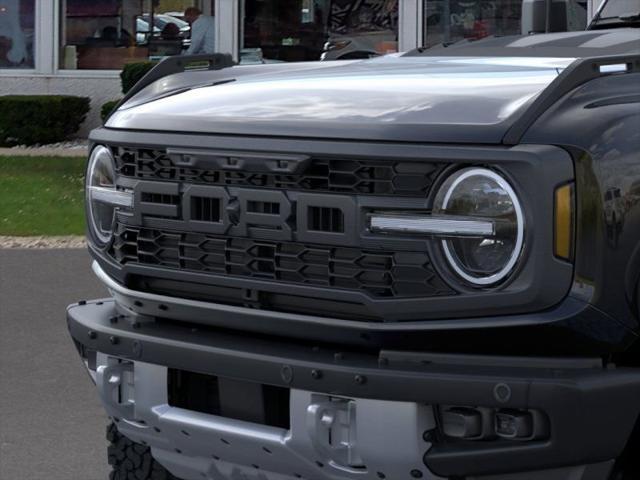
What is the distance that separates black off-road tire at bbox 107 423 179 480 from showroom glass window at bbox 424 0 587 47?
14896 millimetres

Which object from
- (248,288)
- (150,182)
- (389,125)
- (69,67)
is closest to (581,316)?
(389,125)

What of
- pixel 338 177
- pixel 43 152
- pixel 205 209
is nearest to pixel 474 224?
pixel 338 177

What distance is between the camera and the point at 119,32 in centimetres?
2058

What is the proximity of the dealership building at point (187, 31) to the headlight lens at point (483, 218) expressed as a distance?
620 inches

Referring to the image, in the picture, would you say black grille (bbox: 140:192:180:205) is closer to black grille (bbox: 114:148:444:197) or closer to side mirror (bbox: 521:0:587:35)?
black grille (bbox: 114:148:444:197)

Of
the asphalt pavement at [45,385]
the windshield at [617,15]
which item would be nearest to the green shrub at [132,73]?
the asphalt pavement at [45,385]

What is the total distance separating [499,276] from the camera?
129 inches

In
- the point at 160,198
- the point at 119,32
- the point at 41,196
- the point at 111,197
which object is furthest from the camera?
the point at 119,32

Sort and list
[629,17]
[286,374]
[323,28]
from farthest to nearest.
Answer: [323,28], [629,17], [286,374]

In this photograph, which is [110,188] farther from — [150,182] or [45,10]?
[45,10]

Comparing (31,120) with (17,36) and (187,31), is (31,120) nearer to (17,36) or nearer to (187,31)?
(17,36)

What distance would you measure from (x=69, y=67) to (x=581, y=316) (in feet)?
60.7

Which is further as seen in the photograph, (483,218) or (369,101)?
(369,101)

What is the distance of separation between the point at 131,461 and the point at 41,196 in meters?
9.45
